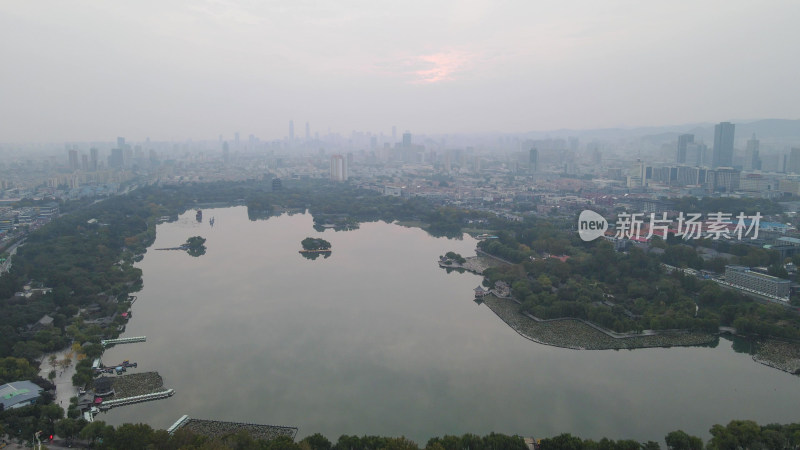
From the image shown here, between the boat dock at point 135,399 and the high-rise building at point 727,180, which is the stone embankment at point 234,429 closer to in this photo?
the boat dock at point 135,399

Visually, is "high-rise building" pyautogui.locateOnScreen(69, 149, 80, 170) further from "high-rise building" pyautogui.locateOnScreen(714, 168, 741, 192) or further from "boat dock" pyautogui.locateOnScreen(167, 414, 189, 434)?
"high-rise building" pyautogui.locateOnScreen(714, 168, 741, 192)

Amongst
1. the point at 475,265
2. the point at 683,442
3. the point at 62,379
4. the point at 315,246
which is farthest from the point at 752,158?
the point at 62,379

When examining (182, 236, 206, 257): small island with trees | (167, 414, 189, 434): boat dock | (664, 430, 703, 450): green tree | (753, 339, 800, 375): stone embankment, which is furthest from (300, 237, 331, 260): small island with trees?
(664, 430, 703, 450): green tree

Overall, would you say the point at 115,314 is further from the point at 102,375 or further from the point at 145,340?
the point at 102,375

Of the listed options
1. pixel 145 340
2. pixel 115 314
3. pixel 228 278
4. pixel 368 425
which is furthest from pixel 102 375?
pixel 228 278

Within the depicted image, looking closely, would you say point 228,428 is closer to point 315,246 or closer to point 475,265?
point 475,265

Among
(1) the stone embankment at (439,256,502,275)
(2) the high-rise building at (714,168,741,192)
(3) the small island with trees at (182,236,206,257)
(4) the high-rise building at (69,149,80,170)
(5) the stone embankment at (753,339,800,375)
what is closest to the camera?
(5) the stone embankment at (753,339,800,375)

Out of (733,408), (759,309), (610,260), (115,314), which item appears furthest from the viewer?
(610,260)
